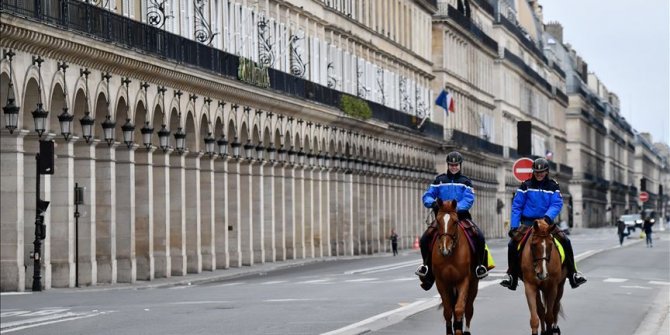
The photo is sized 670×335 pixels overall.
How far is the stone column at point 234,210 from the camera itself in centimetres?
6981

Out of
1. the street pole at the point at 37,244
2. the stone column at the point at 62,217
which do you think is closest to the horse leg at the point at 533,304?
the street pole at the point at 37,244

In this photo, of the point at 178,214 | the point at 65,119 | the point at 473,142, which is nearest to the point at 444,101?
the point at 473,142

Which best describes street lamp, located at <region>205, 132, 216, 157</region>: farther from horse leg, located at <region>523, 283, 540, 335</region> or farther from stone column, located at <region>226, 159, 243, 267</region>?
horse leg, located at <region>523, 283, 540, 335</region>

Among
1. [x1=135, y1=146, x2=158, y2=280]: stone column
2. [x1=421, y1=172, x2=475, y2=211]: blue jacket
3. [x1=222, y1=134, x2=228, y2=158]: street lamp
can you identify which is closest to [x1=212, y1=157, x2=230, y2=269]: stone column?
[x1=222, y1=134, x2=228, y2=158]: street lamp

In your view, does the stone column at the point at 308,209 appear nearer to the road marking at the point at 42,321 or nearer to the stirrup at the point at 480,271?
the road marking at the point at 42,321

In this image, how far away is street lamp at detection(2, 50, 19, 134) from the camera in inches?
1791

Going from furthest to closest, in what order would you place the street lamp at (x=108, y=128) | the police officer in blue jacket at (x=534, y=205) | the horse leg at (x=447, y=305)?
1. the street lamp at (x=108, y=128)
2. the police officer in blue jacket at (x=534, y=205)
3. the horse leg at (x=447, y=305)

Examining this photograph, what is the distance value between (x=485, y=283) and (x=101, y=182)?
14427 millimetres

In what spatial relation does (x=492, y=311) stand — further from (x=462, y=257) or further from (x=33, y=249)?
(x=33, y=249)

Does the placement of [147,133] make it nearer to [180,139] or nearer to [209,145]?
[180,139]

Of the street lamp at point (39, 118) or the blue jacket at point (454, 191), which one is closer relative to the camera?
the blue jacket at point (454, 191)

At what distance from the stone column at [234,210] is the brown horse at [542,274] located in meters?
46.1

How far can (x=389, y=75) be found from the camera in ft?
338

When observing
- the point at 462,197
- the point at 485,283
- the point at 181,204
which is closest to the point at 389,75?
the point at 181,204
